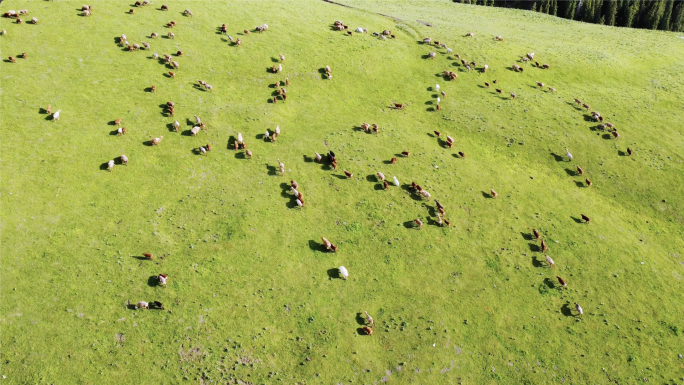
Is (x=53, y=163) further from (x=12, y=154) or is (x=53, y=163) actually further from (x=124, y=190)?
(x=124, y=190)

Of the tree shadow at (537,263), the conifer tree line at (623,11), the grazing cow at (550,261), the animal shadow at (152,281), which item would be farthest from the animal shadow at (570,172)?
the conifer tree line at (623,11)

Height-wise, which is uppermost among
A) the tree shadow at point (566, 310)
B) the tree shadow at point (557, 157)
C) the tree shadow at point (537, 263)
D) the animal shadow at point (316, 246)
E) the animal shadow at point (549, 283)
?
the tree shadow at point (557, 157)

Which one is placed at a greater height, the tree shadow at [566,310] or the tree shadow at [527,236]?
the tree shadow at [527,236]

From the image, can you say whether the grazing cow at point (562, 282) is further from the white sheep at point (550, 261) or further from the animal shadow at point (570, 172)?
the animal shadow at point (570, 172)

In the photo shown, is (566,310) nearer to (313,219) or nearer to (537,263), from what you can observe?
(537,263)

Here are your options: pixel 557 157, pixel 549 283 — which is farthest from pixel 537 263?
pixel 557 157

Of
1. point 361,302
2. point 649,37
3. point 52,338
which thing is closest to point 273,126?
point 361,302

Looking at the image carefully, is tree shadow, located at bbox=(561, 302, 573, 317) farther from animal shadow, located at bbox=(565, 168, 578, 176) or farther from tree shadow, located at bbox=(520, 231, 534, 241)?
animal shadow, located at bbox=(565, 168, 578, 176)
